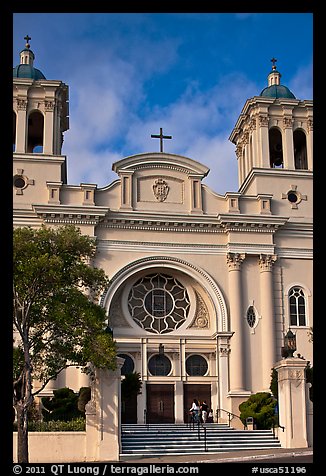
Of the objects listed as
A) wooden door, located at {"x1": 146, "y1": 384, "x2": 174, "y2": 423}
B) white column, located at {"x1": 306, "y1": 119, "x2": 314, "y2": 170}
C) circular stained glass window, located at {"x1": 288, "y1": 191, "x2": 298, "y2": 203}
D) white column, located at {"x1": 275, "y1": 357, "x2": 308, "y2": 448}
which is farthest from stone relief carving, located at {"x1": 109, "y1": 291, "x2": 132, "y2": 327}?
white column, located at {"x1": 306, "y1": 119, "x2": 314, "y2": 170}

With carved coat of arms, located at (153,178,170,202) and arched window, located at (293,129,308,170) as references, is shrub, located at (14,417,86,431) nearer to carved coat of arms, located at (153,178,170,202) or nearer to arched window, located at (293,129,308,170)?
carved coat of arms, located at (153,178,170,202)

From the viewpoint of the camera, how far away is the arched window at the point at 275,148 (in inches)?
1748

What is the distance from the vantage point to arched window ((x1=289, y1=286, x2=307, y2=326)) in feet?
129

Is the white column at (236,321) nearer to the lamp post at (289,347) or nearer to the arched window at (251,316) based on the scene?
the arched window at (251,316)

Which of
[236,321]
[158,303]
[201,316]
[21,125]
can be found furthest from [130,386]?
[21,125]

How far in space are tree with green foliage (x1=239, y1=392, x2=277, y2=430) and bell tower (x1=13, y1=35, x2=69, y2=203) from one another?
15025 millimetres

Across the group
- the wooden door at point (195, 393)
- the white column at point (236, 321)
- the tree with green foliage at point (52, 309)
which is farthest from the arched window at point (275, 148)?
the tree with green foliage at point (52, 309)

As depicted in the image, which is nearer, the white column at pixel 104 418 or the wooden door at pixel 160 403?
the white column at pixel 104 418

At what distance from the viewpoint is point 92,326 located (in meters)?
24.3

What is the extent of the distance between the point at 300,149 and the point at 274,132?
8.66ft

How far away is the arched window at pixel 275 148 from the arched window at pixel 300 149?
3.05ft

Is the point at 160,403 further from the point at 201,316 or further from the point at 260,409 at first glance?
the point at 260,409

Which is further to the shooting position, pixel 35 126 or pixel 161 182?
Result: pixel 35 126

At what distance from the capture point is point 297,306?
130ft
